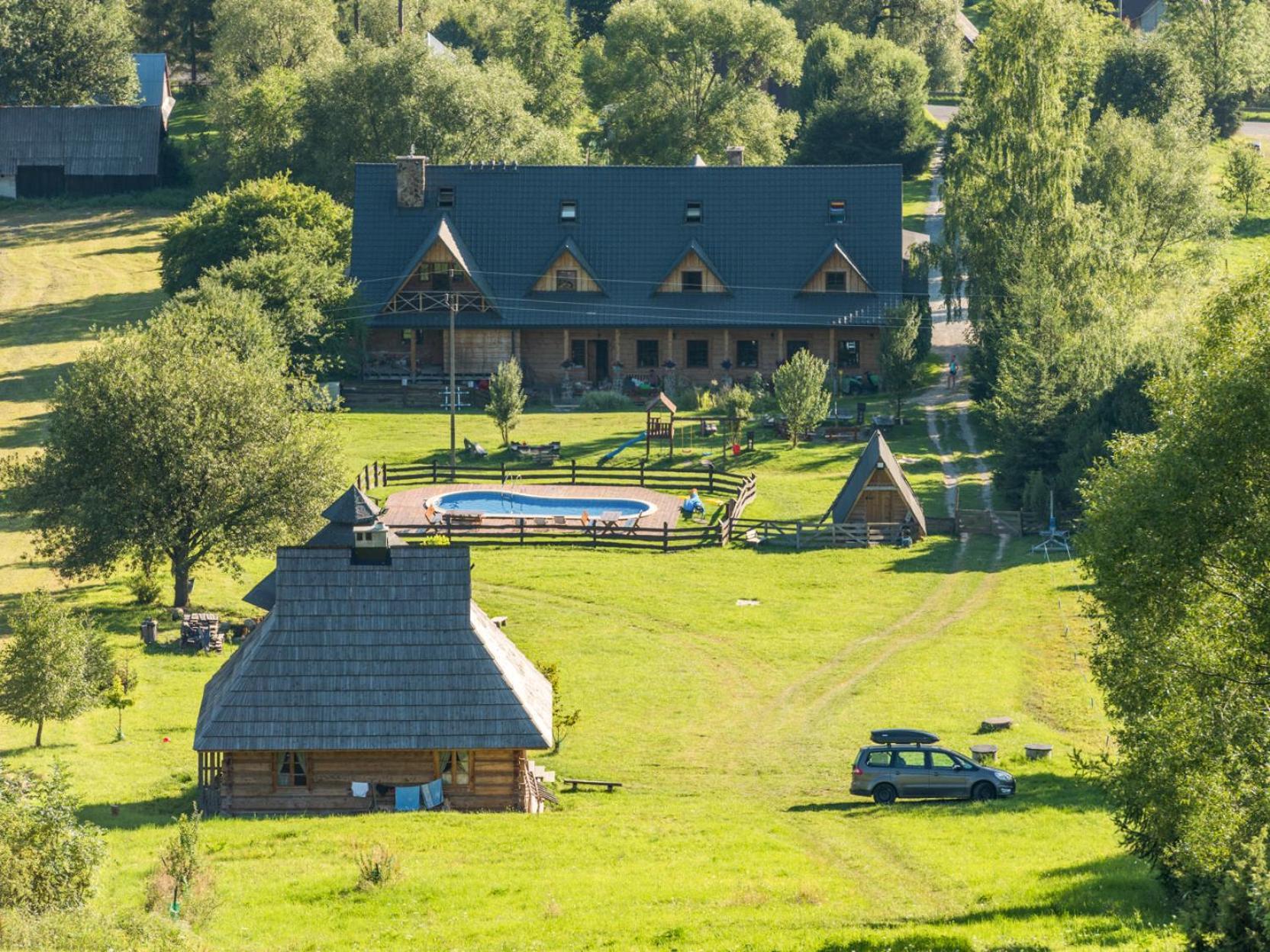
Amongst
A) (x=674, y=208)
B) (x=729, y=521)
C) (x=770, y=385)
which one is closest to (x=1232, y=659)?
(x=729, y=521)

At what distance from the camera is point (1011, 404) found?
6919 cm

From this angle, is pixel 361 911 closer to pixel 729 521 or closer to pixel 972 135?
pixel 729 521

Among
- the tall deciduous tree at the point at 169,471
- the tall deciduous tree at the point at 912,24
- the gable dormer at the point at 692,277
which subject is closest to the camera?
the tall deciduous tree at the point at 169,471

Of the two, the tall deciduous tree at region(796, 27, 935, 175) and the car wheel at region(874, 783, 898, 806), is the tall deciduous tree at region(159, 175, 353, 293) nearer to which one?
the tall deciduous tree at region(796, 27, 935, 175)

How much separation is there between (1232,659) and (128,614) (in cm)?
3451

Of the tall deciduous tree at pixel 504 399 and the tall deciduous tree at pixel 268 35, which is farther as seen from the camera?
the tall deciduous tree at pixel 268 35

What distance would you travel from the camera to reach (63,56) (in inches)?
4729

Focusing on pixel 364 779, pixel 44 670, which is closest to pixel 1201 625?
pixel 364 779

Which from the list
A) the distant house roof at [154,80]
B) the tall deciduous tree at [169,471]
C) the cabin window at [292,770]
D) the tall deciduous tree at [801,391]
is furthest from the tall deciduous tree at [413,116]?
the cabin window at [292,770]

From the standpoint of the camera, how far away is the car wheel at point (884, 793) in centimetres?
4234

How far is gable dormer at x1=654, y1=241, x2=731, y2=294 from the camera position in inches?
3408

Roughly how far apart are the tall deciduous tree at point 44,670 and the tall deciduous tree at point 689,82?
221 ft

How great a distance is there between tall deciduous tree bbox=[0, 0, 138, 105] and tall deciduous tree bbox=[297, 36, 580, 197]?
74.3ft

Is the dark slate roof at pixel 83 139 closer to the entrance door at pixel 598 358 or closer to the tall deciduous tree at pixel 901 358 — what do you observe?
the entrance door at pixel 598 358
